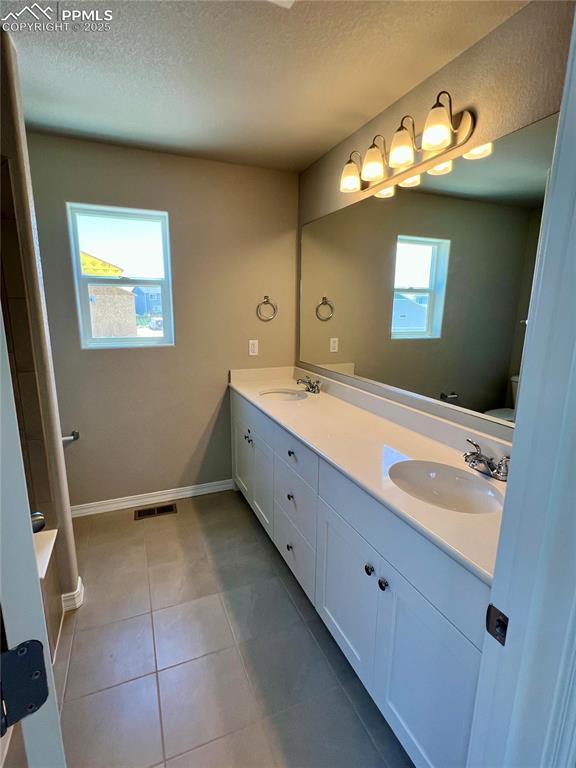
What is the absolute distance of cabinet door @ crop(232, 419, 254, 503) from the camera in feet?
8.17

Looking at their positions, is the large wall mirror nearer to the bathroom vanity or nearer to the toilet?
the toilet

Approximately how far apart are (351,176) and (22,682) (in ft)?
7.43

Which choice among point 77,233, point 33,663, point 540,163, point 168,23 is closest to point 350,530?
point 33,663

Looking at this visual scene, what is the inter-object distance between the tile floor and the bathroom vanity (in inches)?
6.1

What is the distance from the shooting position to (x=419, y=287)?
73.9 inches

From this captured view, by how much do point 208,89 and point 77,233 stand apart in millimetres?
1243

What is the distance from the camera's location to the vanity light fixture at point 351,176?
6.58ft

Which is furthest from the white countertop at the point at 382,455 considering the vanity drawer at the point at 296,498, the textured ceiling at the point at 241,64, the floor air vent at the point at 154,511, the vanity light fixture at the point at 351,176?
the textured ceiling at the point at 241,64

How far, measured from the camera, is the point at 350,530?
1.33m

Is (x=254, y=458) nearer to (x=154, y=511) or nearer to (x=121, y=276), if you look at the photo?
(x=154, y=511)

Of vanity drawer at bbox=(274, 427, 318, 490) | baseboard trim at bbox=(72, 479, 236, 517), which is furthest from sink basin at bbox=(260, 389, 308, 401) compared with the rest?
baseboard trim at bbox=(72, 479, 236, 517)

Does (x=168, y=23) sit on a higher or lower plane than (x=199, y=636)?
higher

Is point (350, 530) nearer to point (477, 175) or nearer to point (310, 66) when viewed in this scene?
point (477, 175)

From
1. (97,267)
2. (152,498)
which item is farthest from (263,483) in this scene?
(97,267)
